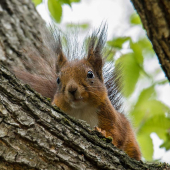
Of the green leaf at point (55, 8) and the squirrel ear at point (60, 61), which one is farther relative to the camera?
the squirrel ear at point (60, 61)

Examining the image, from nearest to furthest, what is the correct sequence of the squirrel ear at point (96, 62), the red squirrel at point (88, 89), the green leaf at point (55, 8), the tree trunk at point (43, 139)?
the tree trunk at point (43, 139) < the green leaf at point (55, 8) < the red squirrel at point (88, 89) < the squirrel ear at point (96, 62)

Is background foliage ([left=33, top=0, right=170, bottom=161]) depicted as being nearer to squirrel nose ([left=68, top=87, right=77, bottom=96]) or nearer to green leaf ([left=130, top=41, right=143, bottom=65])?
green leaf ([left=130, top=41, right=143, bottom=65])

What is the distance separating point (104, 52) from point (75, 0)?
76cm

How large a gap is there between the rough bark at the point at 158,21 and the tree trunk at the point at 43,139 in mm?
852

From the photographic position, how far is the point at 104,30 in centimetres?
336

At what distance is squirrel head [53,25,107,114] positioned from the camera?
118 inches

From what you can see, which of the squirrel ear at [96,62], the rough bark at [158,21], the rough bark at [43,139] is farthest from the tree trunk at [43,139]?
the squirrel ear at [96,62]

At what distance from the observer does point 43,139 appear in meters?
1.94

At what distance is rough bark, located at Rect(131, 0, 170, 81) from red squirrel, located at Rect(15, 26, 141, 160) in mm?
1391

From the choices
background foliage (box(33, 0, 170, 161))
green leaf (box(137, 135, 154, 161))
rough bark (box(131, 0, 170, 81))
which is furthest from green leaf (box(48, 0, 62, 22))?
green leaf (box(137, 135, 154, 161))

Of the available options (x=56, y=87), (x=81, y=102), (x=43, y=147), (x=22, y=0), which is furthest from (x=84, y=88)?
(x=22, y=0)

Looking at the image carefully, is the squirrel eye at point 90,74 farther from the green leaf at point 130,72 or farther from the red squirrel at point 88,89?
the green leaf at point 130,72

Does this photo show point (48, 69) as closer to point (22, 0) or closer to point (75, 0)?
point (75, 0)

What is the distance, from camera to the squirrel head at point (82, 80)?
9.87ft
